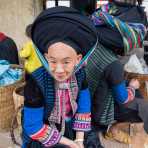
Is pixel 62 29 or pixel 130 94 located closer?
pixel 62 29

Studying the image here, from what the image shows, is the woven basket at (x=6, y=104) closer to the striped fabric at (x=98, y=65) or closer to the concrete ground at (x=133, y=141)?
the concrete ground at (x=133, y=141)

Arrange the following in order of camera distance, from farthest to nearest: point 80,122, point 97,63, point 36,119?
point 97,63 → point 80,122 → point 36,119

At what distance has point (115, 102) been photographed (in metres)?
3.34

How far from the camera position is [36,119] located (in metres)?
2.01

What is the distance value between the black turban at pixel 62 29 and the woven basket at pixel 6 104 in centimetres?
223

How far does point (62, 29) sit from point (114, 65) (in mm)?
1411

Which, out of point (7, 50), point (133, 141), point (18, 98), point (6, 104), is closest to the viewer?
point (133, 141)

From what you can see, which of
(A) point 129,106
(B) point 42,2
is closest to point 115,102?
(A) point 129,106

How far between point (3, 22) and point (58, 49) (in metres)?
3.42

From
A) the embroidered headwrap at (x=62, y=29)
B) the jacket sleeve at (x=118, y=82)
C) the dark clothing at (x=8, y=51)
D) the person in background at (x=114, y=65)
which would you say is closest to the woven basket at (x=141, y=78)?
the person in background at (x=114, y=65)

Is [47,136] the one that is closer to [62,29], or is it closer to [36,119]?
[36,119]

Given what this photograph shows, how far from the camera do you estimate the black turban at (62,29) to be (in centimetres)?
179

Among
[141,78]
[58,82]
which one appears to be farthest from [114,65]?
[58,82]

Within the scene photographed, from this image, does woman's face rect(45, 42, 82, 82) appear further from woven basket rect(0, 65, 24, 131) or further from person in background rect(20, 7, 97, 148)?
woven basket rect(0, 65, 24, 131)
